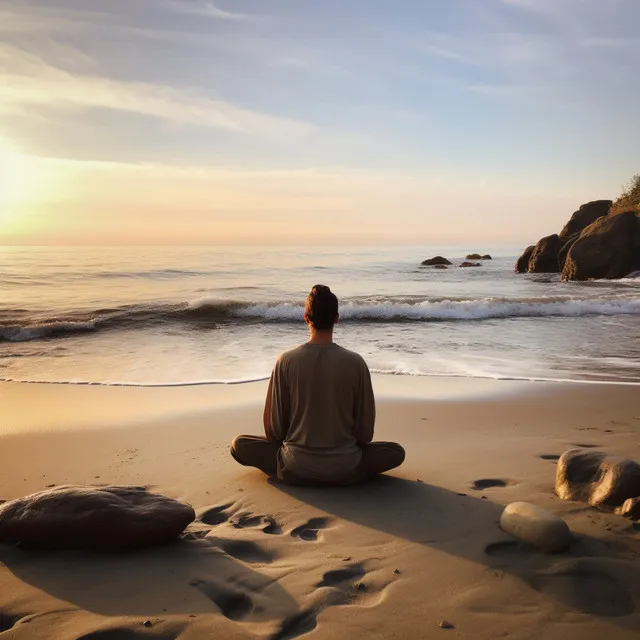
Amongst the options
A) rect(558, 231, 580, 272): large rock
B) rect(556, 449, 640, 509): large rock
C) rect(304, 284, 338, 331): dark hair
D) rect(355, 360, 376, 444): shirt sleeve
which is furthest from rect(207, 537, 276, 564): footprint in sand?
rect(558, 231, 580, 272): large rock

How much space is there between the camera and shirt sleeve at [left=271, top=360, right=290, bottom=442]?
439cm

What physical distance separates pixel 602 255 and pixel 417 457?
25.5 m

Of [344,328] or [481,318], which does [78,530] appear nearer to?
[344,328]

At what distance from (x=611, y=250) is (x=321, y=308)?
26687 millimetres

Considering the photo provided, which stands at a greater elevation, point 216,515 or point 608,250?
point 608,250

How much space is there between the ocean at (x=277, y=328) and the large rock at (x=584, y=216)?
7.40 meters

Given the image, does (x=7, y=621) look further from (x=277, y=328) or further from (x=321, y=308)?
(x=277, y=328)

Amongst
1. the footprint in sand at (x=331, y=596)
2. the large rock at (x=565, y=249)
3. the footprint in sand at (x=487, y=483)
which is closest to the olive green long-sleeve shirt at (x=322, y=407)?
the footprint in sand at (x=487, y=483)

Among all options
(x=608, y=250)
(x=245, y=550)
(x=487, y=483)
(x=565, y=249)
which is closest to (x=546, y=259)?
(x=565, y=249)

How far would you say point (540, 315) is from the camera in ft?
58.8

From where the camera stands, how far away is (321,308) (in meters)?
4.26

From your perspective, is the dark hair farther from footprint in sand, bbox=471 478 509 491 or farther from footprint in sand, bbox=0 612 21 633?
footprint in sand, bbox=0 612 21 633

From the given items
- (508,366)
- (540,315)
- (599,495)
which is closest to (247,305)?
(540,315)

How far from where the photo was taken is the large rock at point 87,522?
3312mm
